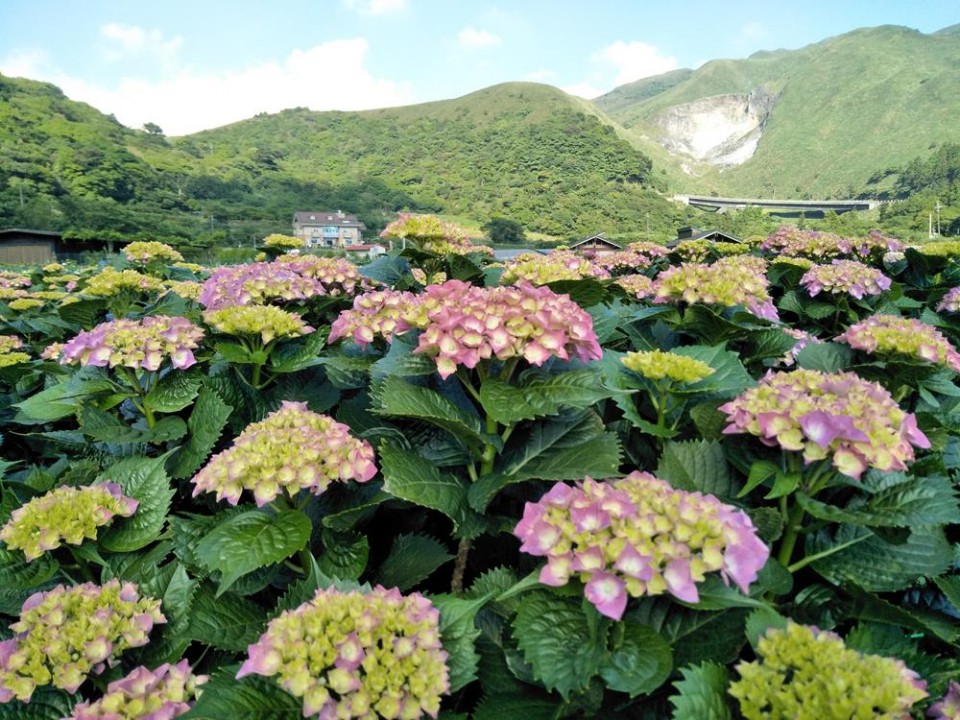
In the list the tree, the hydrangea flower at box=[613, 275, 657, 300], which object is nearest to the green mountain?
the tree

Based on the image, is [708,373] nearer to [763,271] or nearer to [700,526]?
[700,526]

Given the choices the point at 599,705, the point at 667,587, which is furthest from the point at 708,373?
the point at 599,705

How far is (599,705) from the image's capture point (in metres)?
1.31

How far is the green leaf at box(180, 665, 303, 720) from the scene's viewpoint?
1.23 metres

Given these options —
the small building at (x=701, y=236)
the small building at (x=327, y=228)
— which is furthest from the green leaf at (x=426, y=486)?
the small building at (x=327, y=228)

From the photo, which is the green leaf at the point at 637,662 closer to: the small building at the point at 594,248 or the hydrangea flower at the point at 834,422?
the hydrangea flower at the point at 834,422

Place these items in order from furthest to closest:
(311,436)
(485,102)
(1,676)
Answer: (485,102)
(311,436)
(1,676)

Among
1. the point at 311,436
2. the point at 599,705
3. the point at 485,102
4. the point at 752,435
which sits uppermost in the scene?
the point at 485,102

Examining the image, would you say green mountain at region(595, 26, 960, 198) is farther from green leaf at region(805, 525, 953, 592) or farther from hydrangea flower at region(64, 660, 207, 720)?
hydrangea flower at region(64, 660, 207, 720)

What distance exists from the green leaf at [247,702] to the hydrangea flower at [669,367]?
4.49ft

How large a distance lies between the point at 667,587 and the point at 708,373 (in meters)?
0.88

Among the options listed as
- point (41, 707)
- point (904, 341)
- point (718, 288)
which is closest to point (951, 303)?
point (904, 341)

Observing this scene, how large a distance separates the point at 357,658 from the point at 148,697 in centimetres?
64

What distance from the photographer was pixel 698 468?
1.71 metres
